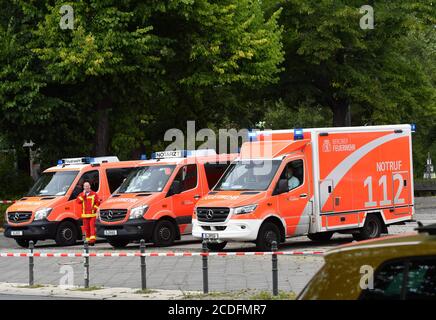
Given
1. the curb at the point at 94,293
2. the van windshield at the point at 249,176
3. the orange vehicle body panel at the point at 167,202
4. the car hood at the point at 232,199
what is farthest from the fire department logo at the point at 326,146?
the curb at the point at 94,293

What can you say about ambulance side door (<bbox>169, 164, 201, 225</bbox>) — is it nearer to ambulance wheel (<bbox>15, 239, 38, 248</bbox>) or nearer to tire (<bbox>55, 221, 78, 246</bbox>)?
tire (<bbox>55, 221, 78, 246</bbox>)

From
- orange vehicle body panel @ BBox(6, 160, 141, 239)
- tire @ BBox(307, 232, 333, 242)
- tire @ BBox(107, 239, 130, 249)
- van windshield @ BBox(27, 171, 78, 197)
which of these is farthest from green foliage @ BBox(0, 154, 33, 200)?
tire @ BBox(307, 232, 333, 242)

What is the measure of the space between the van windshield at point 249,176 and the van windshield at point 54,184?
541 centimetres

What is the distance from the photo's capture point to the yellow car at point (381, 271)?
4660 millimetres

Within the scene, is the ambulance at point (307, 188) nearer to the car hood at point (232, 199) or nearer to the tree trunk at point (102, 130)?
the car hood at point (232, 199)

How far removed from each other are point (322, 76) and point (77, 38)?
13.8 metres

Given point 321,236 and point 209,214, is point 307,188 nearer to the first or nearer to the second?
point 209,214

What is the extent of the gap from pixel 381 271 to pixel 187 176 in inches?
780

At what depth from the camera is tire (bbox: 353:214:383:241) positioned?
22.9m

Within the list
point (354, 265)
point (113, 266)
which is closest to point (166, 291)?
point (113, 266)

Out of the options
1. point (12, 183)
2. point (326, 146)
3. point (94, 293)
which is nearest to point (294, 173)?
point (326, 146)

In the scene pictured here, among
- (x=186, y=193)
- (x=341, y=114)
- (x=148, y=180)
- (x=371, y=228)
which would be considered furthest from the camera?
(x=341, y=114)

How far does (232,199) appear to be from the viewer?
2097 centimetres
